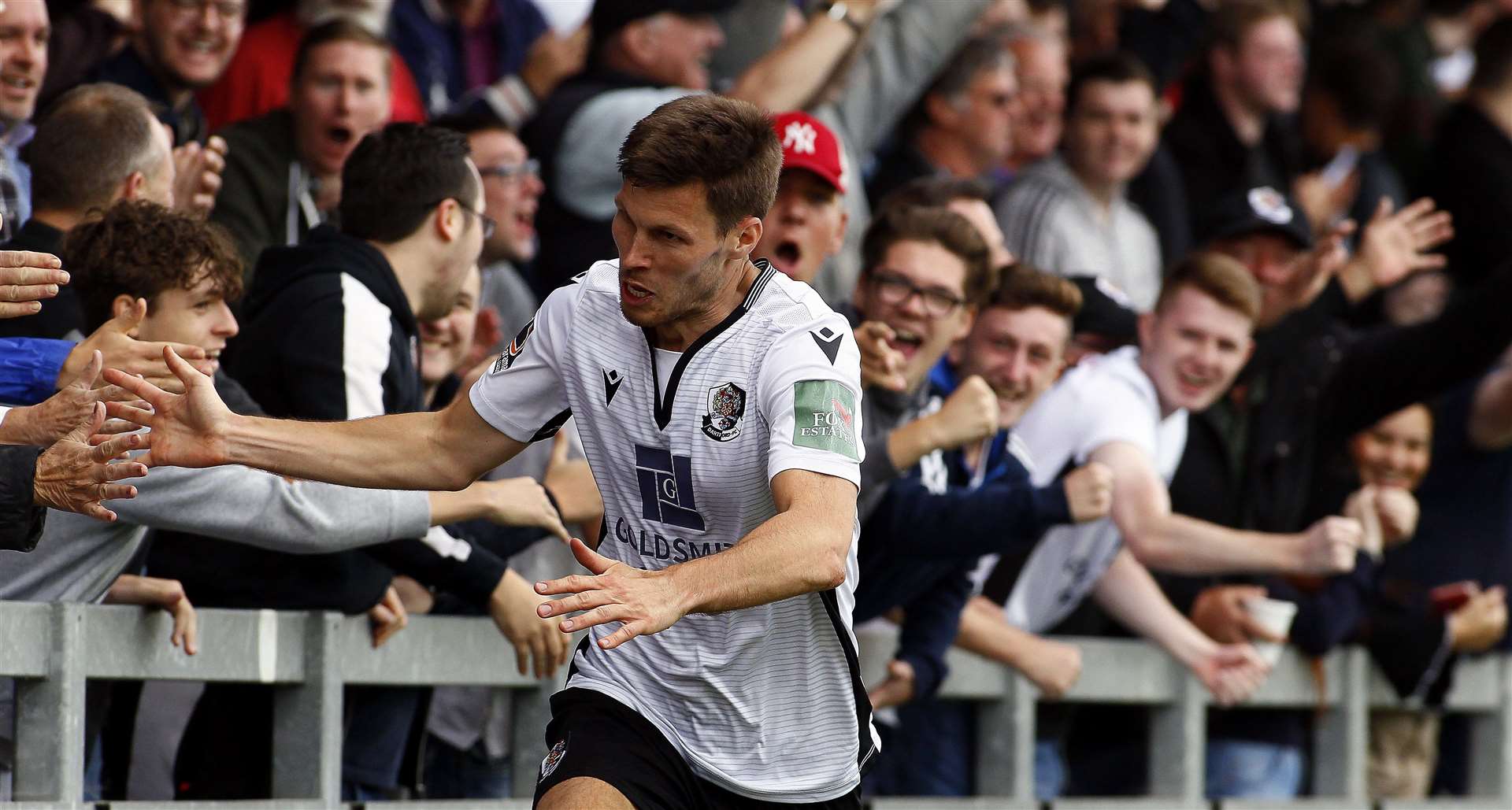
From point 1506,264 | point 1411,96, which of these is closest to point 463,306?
point 1506,264

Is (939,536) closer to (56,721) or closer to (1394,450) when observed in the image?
(56,721)

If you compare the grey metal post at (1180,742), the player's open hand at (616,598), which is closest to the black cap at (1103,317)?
the grey metal post at (1180,742)

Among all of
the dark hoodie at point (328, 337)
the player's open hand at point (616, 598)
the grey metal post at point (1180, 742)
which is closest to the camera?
the player's open hand at point (616, 598)

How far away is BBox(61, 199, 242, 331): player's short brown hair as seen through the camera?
16.3 ft

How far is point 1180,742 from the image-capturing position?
7824mm

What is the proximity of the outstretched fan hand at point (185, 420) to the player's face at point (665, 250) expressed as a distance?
858mm

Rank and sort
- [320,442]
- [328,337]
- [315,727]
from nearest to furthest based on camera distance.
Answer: [320,442] < [328,337] < [315,727]

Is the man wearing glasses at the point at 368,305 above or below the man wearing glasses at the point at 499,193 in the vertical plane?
below

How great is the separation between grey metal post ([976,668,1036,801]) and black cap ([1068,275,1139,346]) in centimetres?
143

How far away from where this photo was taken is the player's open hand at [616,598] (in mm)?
3645

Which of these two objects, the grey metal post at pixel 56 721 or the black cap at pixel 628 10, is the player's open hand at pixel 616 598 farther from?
the black cap at pixel 628 10

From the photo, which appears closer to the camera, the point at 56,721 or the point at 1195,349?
the point at 56,721

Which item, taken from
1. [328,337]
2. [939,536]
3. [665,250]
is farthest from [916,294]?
[665,250]

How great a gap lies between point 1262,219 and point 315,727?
4631mm
